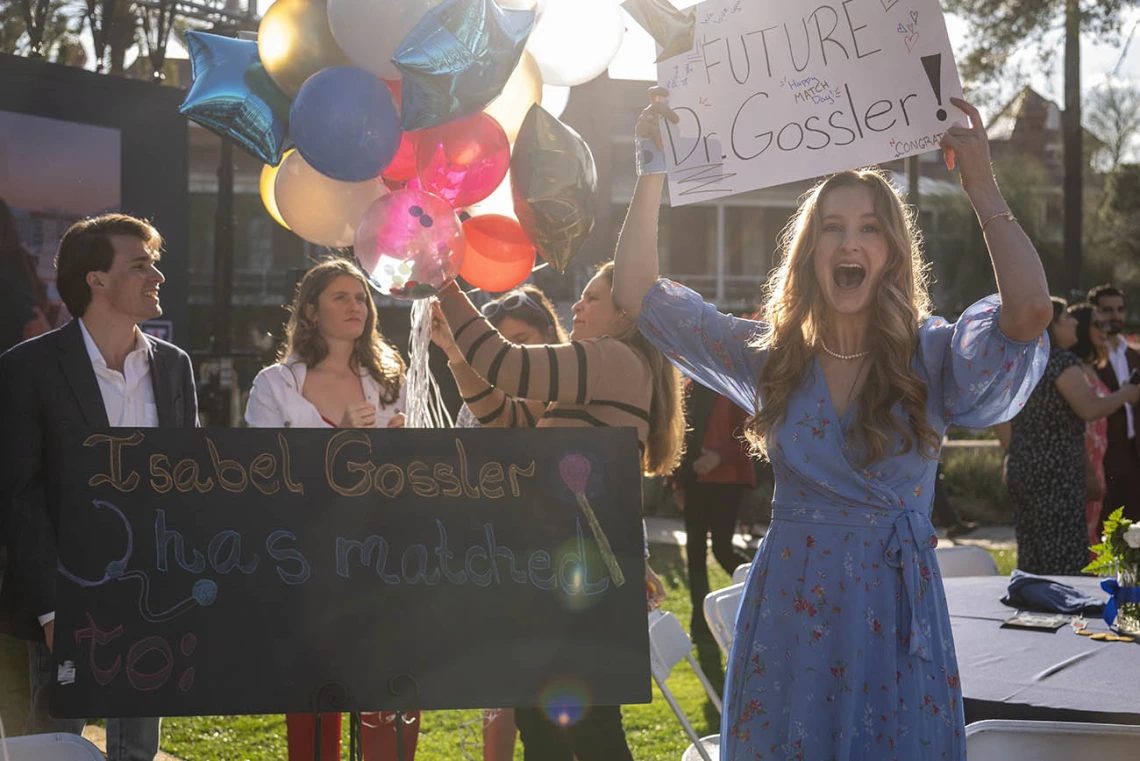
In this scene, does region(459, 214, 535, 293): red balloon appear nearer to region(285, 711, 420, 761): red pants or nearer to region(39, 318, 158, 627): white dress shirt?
region(39, 318, 158, 627): white dress shirt

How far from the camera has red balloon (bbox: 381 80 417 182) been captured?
9.30 ft

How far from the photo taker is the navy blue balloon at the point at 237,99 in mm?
2867

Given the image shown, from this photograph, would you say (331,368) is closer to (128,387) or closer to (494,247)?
(128,387)

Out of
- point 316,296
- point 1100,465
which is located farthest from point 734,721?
point 1100,465

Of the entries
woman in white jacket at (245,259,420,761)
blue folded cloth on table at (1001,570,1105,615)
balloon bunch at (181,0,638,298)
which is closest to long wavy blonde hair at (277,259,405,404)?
woman in white jacket at (245,259,420,761)

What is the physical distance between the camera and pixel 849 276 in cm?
223

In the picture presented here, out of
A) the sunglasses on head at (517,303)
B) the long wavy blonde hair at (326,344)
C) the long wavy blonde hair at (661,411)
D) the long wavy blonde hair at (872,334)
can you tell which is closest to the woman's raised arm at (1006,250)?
the long wavy blonde hair at (872,334)

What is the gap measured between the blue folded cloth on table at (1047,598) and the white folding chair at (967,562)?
4.05 feet

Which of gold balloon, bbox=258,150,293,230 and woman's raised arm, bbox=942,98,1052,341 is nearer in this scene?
woman's raised arm, bbox=942,98,1052,341

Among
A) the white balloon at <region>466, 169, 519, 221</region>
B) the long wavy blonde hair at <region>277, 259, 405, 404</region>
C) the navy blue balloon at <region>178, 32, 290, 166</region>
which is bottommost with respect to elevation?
the long wavy blonde hair at <region>277, 259, 405, 404</region>

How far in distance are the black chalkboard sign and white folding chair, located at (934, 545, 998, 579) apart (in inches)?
119

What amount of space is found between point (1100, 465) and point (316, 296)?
179 inches

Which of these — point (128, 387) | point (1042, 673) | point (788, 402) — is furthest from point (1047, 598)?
point (128, 387)

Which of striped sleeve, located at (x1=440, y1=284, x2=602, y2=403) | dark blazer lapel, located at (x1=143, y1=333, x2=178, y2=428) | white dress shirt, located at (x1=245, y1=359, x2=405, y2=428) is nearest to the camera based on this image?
striped sleeve, located at (x1=440, y1=284, x2=602, y2=403)
